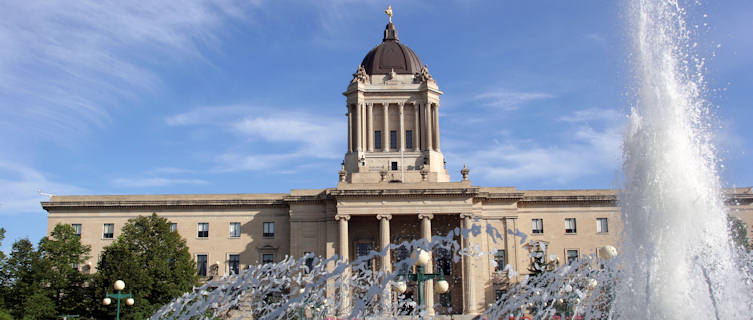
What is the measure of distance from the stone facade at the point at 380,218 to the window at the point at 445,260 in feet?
0.95

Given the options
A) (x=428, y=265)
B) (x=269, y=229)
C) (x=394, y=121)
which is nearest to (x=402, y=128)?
(x=394, y=121)

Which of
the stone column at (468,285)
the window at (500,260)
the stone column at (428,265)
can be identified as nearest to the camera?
the stone column at (468,285)

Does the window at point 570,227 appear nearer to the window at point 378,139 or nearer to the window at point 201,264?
the window at point 378,139

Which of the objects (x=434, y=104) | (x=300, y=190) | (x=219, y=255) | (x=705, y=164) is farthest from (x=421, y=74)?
(x=705, y=164)

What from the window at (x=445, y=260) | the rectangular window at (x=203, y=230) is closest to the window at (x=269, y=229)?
the rectangular window at (x=203, y=230)

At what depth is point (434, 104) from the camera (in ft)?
235

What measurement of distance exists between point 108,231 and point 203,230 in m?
7.82

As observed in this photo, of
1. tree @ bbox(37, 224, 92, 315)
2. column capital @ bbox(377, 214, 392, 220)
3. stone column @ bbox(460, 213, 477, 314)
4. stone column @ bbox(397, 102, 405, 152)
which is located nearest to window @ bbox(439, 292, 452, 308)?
stone column @ bbox(460, 213, 477, 314)

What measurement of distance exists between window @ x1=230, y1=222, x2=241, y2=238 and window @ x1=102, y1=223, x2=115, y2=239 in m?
9.76

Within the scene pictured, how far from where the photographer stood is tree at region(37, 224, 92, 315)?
53.1 m

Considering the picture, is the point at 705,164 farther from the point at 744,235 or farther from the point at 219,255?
the point at 219,255

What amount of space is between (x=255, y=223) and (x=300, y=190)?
15.3ft

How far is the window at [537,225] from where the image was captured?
2522 inches

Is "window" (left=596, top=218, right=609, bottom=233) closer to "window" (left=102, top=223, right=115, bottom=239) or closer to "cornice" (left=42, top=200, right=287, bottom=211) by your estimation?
"cornice" (left=42, top=200, right=287, bottom=211)
